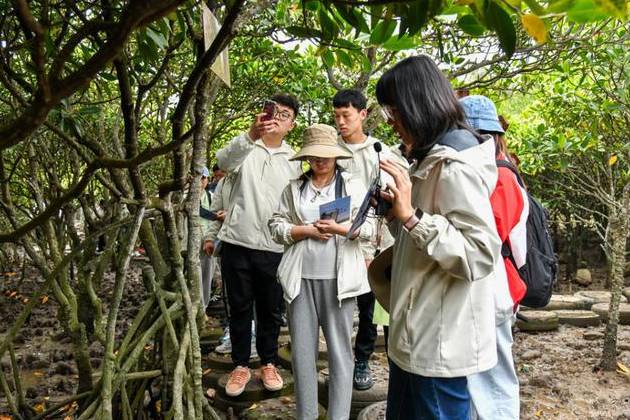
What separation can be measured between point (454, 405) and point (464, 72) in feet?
12.5

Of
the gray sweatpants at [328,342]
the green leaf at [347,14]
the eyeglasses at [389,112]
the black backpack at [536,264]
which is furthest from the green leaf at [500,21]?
the gray sweatpants at [328,342]

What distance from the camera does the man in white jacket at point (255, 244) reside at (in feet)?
11.6

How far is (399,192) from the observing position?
5.63ft

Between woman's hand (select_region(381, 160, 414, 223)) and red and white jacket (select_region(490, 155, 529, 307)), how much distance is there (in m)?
0.67

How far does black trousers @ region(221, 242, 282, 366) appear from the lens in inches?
140

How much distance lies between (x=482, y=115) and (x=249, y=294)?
1.87m

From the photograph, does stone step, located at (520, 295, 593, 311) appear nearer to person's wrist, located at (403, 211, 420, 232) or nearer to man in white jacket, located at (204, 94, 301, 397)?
man in white jacket, located at (204, 94, 301, 397)

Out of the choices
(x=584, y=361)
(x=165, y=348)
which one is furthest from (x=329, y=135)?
(x=584, y=361)

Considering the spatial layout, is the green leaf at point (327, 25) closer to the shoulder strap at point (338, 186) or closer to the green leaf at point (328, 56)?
the green leaf at point (328, 56)

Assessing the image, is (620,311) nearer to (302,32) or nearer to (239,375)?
(239,375)

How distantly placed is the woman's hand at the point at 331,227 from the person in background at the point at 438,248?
3.11ft

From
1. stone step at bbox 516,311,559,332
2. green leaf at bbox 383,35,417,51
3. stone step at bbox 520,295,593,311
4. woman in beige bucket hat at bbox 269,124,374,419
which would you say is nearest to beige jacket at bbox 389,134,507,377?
green leaf at bbox 383,35,417,51

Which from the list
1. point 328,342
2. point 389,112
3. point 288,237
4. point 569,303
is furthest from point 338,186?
point 569,303

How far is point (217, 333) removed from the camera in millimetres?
4969
